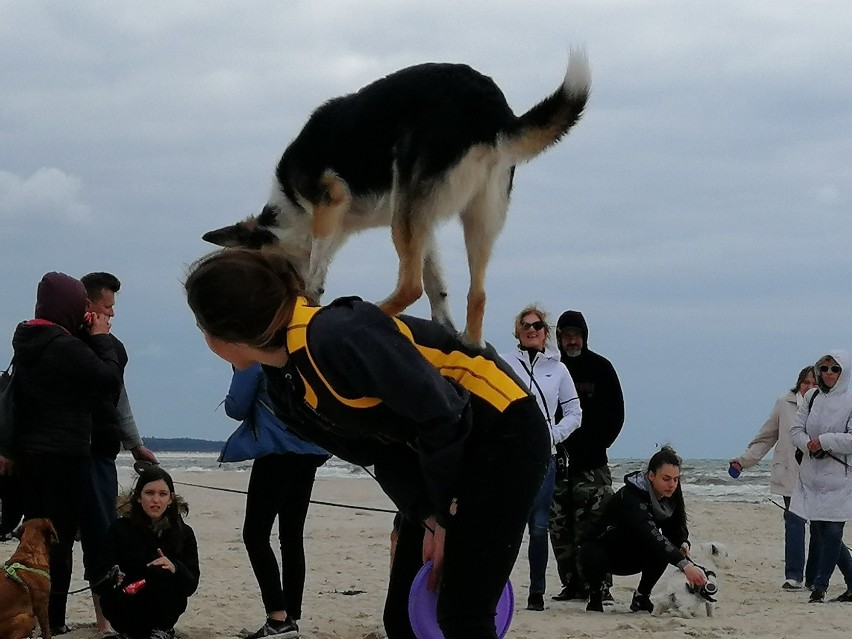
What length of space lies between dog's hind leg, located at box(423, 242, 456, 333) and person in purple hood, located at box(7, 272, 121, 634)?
176 cm

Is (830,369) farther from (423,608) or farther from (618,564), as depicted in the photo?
(423,608)

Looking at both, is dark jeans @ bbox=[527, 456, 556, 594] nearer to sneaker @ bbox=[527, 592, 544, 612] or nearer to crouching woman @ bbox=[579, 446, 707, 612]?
sneaker @ bbox=[527, 592, 544, 612]

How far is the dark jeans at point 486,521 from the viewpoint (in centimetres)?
270

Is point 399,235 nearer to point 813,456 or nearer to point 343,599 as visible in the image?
point 343,599

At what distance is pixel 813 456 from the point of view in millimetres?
7715

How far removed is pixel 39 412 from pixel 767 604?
16.0ft

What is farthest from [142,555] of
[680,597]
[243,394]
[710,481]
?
[710,481]

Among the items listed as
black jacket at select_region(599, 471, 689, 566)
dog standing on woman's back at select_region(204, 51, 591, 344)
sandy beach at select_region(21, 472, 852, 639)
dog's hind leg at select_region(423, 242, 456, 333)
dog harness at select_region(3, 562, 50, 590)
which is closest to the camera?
dog standing on woman's back at select_region(204, 51, 591, 344)

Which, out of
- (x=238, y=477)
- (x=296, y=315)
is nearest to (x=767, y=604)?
(x=296, y=315)

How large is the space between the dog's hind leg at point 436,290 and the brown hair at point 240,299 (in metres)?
1.53

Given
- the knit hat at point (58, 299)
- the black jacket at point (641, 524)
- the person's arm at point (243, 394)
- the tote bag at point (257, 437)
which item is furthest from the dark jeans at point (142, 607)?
the black jacket at point (641, 524)

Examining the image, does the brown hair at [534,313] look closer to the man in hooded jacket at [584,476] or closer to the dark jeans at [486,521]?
the man in hooded jacket at [584,476]

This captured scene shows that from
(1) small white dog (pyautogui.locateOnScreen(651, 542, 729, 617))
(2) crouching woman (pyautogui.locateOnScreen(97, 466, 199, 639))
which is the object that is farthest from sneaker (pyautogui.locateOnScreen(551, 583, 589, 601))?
(2) crouching woman (pyautogui.locateOnScreen(97, 466, 199, 639))

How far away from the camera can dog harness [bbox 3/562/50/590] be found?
4684 millimetres
